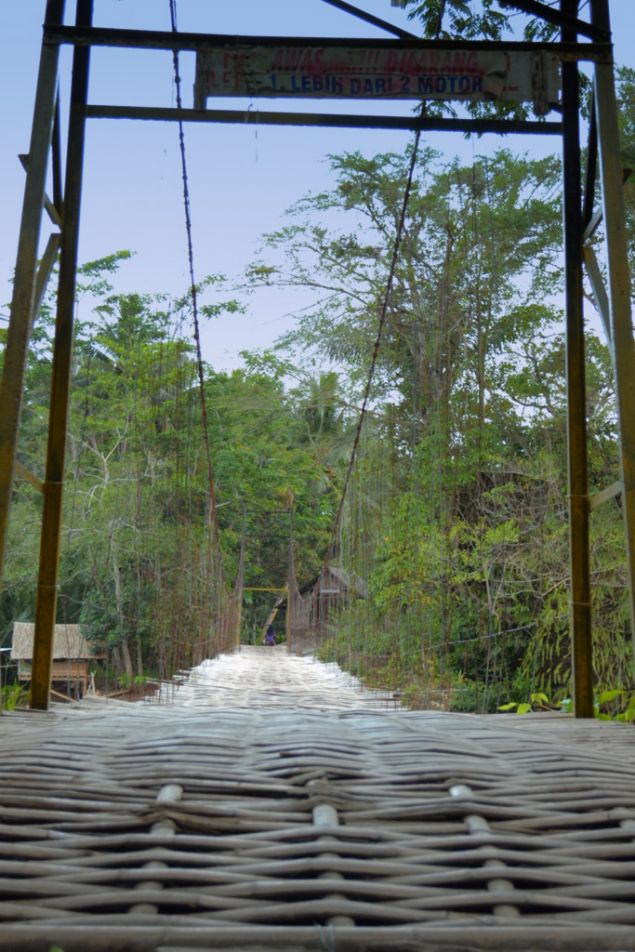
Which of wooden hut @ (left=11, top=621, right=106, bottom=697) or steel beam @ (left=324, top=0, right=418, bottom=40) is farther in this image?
wooden hut @ (left=11, top=621, right=106, bottom=697)

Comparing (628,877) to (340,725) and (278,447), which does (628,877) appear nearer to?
(340,725)

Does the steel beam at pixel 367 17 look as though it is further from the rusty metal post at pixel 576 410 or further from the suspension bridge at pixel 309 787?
the rusty metal post at pixel 576 410

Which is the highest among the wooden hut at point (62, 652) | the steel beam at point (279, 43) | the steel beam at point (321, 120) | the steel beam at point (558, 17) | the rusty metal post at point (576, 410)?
the steel beam at point (558, 17)

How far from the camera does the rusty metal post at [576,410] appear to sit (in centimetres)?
206

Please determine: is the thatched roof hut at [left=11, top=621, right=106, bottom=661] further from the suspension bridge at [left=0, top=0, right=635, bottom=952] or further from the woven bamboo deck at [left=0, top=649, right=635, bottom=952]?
the woven bamboo deck at [left=0, top=649, right=635, bottom=952]

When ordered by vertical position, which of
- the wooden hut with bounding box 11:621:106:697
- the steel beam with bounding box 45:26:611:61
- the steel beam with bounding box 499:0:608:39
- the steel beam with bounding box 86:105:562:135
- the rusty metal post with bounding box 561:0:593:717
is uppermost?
the steel beam with bounding box 499:0:608:39

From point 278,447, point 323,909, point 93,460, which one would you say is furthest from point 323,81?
point 278,447

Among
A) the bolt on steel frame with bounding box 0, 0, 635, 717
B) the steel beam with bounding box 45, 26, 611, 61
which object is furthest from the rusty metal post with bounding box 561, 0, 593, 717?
the steel beam with bounding box 45, 26, 611, 61

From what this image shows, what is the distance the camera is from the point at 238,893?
655 millimetres

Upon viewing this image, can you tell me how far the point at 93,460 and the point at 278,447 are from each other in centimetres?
301

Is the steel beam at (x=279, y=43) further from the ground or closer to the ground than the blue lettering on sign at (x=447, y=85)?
further from the ground

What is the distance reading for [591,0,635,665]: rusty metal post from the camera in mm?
1794

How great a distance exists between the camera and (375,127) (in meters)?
2.25

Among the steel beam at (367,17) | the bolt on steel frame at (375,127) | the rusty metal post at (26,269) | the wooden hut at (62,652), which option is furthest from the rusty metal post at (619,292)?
the wooden hut at (62,652)
